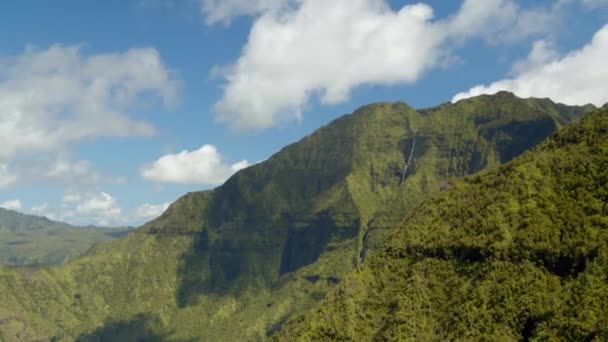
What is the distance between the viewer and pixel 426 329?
183 m

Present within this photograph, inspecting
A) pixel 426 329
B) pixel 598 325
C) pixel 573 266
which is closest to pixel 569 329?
pixel 598 325

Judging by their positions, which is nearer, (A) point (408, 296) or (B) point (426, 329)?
(B) point (426, 329)

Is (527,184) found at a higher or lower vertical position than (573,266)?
higher

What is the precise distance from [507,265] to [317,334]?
70.2m

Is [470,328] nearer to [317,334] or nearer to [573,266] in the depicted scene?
[573,266]

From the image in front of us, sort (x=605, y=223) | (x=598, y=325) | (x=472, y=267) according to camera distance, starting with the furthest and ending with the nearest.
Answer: (x=472, y=267), (x=605, y=223), (x=598, y=325)

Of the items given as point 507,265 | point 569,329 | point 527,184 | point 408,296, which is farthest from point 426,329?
point 527,184

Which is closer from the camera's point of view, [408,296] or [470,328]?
[470,328]

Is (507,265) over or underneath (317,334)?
over

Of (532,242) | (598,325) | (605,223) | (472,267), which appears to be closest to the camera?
(598,325)

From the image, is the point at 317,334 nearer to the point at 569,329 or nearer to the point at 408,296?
the point at 408,296

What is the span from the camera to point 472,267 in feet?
622

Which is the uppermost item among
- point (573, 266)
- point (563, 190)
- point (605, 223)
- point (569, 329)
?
point (563, 190)

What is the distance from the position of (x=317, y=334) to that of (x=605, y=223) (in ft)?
332
